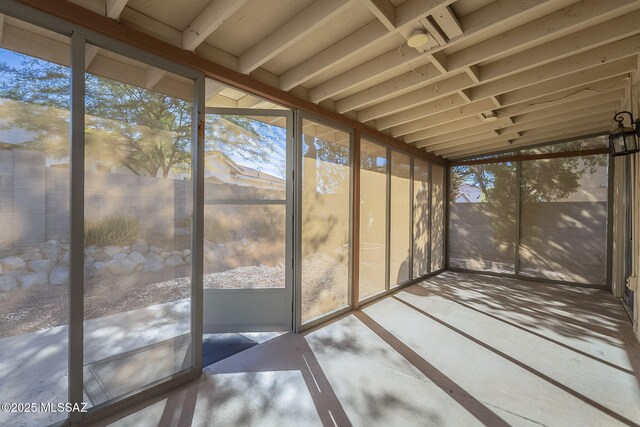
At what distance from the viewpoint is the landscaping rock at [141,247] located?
6.57 ft

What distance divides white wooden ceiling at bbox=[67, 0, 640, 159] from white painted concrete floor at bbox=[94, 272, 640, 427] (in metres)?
2.43

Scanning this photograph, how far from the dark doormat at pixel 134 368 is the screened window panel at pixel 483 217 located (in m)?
5.79

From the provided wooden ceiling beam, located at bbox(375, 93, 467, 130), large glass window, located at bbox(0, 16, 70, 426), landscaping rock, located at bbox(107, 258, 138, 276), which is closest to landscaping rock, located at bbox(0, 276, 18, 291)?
large glass window, located at bbox(0, 16, 70, 426)

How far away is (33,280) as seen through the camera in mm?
1640

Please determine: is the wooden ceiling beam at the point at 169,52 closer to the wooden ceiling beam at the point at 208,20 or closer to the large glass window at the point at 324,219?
the wooden ceiling beam at the point at 208,20

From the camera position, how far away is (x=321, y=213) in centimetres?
342

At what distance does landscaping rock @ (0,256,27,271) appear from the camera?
1.54 meters

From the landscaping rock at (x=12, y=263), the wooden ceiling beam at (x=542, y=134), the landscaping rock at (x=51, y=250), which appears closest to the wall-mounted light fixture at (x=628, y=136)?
the wooden ceiling beam at (x=542, y=134)

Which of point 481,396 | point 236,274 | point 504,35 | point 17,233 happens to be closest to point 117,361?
point 17,233

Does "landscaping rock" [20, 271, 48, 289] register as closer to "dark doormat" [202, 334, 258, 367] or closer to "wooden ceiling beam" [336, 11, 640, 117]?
"dark doormat" [202, 334, 258, 367]

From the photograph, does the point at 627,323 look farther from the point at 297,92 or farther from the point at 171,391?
the point at 171,391

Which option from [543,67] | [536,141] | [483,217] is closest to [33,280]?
[543,67]

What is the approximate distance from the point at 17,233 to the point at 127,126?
0.88m

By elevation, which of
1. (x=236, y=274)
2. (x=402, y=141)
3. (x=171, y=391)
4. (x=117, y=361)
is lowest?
(x=171, y=391)
